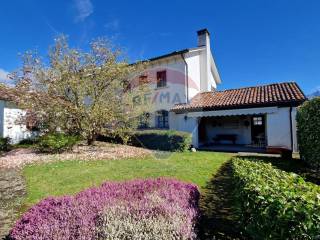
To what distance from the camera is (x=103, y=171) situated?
10656 mm

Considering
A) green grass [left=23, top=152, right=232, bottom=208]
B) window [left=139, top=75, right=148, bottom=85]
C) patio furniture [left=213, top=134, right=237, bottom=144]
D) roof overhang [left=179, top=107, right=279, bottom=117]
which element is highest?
window [left=139, top=75, right=148, bottom=85]

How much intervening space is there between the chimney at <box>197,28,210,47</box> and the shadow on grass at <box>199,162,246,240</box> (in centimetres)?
2059

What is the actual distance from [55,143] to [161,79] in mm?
13214

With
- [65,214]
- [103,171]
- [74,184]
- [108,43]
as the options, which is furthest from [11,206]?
[108,43]

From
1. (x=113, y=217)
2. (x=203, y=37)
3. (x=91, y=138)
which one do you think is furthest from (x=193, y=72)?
(x=113, y=217)

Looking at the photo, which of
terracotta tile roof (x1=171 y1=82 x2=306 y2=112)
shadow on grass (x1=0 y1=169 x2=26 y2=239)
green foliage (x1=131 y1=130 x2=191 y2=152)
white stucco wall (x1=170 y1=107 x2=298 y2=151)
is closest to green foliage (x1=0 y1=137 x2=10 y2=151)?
shadow on grass (x1=0 y1=169 x2=26 y2=239)

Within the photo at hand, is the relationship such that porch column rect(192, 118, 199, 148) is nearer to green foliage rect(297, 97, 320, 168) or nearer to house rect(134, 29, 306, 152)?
house rect(134, 29, 306, 152)

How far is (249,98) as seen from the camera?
2072 centimetres

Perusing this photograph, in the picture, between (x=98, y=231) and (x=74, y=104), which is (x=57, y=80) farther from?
(x=98, y=231)

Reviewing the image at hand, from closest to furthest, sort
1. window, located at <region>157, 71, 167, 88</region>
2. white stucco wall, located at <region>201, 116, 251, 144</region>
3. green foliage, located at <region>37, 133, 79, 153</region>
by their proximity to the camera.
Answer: green foliage, located at <region>37, 133, 79, 153</region>
white stucco wall, located at <region>201, 116, 251, 144</region>
window, located at <region>157, 71, 167, 88</region>

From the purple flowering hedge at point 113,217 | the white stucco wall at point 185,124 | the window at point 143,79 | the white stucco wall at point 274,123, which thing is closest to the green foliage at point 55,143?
the window at point 143,79

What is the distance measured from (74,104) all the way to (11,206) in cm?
1135

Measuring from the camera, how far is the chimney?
86.1ft

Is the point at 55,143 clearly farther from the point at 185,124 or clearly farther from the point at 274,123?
the point at 274,123
